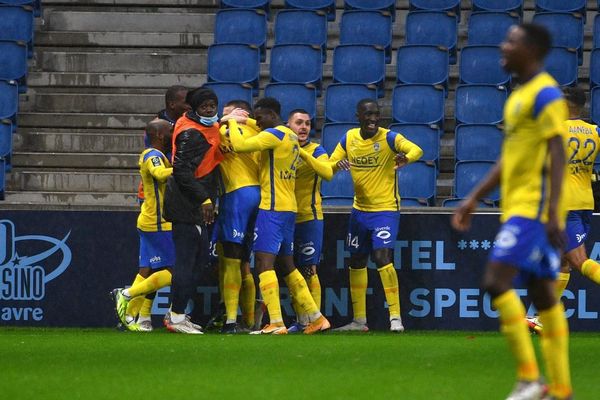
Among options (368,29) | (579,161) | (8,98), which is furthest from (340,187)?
(8,98)

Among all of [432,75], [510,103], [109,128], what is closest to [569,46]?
[432,75]

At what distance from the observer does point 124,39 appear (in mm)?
17312

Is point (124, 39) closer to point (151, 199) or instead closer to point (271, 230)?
point (151, 199)

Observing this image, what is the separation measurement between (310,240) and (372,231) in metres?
0.59

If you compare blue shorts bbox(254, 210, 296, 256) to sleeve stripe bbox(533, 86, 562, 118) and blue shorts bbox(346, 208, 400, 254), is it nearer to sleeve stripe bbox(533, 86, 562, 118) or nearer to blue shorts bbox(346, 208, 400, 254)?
blue shorts bbox(346, 208, 400, 254)

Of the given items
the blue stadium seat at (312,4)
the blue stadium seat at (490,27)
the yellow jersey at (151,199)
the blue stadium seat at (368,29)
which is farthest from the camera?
the blue stadium seat at (312,4)

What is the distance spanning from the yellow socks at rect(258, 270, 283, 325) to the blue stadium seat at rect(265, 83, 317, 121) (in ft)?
13.8

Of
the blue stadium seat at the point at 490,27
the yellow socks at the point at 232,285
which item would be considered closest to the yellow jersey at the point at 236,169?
the yellow socks at the point at 232,285

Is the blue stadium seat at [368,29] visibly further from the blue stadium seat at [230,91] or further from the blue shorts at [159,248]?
the blue shorts at [159,248]

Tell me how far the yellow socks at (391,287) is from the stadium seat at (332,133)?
9.26ft

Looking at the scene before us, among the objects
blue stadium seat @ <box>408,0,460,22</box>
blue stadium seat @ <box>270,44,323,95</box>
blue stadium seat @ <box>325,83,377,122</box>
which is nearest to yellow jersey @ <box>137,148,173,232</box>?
blue stadium seat @ <box>325,83,377,122</box>

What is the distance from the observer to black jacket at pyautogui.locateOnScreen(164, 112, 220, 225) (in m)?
11.4

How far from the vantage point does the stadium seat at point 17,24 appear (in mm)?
16891

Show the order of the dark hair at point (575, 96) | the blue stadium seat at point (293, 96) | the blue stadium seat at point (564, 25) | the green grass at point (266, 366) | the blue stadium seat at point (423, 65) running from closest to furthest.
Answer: the green grass at point (266, 366), the dark hair at point (575, 96), the blue stadium seat at point (293, 96), the blue stadium seat at point (423, 65), the blue stadium seat at point (564, 25)
